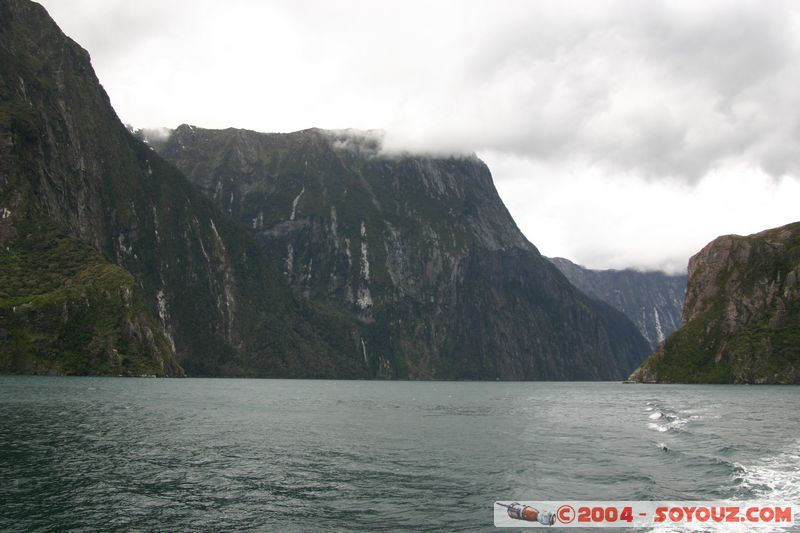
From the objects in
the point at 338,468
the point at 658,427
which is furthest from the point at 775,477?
the point at 658,427

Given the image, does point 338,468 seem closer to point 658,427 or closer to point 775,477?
point 775,477

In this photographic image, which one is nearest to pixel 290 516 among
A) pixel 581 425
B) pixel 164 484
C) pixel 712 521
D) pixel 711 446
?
pixel 164 484

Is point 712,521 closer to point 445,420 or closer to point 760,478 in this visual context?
point 760,478

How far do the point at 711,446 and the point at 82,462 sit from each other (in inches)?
2250

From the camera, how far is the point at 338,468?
51156mm

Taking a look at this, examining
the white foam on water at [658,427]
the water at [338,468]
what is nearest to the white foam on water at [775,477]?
the water at [338,468]

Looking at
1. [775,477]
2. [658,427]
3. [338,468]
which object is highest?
[338,468]

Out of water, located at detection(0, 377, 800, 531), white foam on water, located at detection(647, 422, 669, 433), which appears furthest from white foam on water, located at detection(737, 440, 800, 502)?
white foam on water, located at detection(647, 422, 669, 433)

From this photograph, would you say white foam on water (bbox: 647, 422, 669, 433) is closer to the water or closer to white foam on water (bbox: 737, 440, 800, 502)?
the water

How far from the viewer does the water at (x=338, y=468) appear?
36.0 metres

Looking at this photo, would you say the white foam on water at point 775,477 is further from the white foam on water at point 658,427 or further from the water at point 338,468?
the white foam on water at point 658,427

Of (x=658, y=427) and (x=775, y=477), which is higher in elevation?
(x=775, y=477)

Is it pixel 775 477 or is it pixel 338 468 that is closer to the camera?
pixel 775 477

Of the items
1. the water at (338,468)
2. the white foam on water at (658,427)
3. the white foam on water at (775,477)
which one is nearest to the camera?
the water at (338,468)
